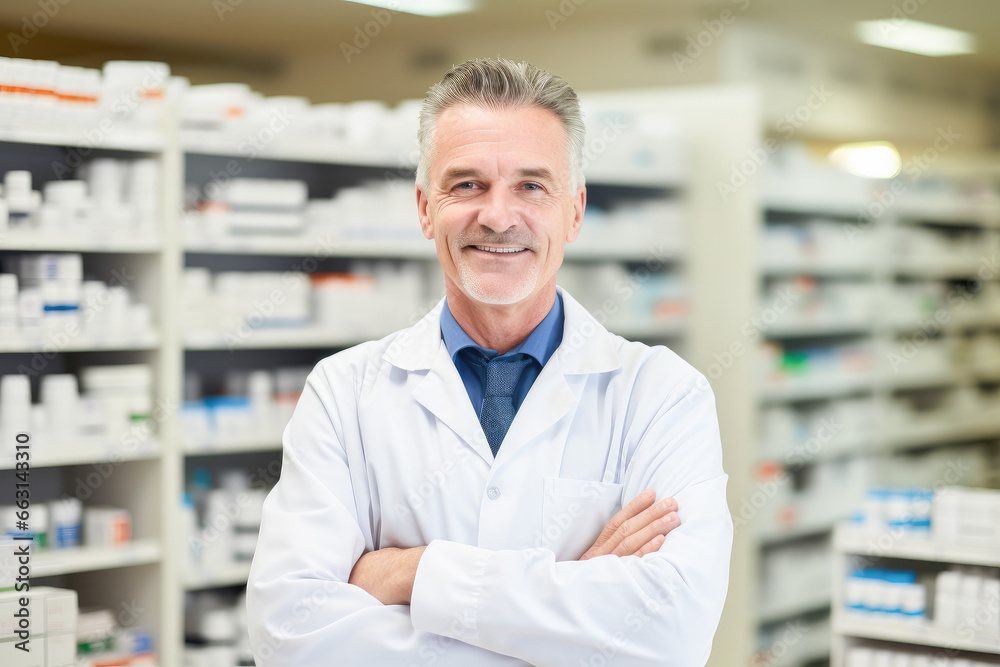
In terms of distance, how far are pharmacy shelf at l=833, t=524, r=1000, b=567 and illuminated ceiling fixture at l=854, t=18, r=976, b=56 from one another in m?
2.87

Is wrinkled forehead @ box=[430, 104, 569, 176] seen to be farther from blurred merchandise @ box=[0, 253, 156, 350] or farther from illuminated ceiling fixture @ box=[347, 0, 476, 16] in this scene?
illuminated ceiling fixture @ box=[347, 0, 476, 16]

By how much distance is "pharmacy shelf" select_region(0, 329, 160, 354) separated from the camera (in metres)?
2.77

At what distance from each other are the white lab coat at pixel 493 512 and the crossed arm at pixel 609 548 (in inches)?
0.7

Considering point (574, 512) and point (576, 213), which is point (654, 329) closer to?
point (576, 213)

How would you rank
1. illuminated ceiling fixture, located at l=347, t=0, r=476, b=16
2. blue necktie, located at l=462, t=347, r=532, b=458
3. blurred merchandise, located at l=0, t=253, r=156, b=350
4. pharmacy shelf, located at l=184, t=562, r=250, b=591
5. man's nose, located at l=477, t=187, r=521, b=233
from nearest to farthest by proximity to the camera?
1. man's nose, located at l=477, t=187, r=521, b=233
2. blue necktie, located at l=462, t=347, r=532, b=458
3. blurred merchandise, located at l=0, t=253, r=156, b=350
4. pharmacy shelf, located at l=184, t=562, r=250, b=591
5. illuminated ceiling fixture, located at l=347, t=0, r=476, b=16

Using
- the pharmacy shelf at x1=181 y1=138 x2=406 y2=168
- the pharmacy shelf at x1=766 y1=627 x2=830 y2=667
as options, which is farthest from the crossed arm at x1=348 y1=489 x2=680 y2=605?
the pharmacy shelf at x1=766 y1=627 x2=830 y2=667

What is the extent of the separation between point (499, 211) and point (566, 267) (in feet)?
9.91

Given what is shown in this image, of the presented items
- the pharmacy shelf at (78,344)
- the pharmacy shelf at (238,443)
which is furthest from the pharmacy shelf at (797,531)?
the pharmacy shelf at (78,344)

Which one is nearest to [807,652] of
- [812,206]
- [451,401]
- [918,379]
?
[918,379]

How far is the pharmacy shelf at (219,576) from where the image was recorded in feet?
10.3

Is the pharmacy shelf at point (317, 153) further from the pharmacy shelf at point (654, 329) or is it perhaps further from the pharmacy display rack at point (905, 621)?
the pharmacy display rack at point (905, 621)

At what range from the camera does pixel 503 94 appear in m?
1.36

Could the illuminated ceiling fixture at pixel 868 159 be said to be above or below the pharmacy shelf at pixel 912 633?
above

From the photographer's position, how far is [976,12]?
4.54 meters
